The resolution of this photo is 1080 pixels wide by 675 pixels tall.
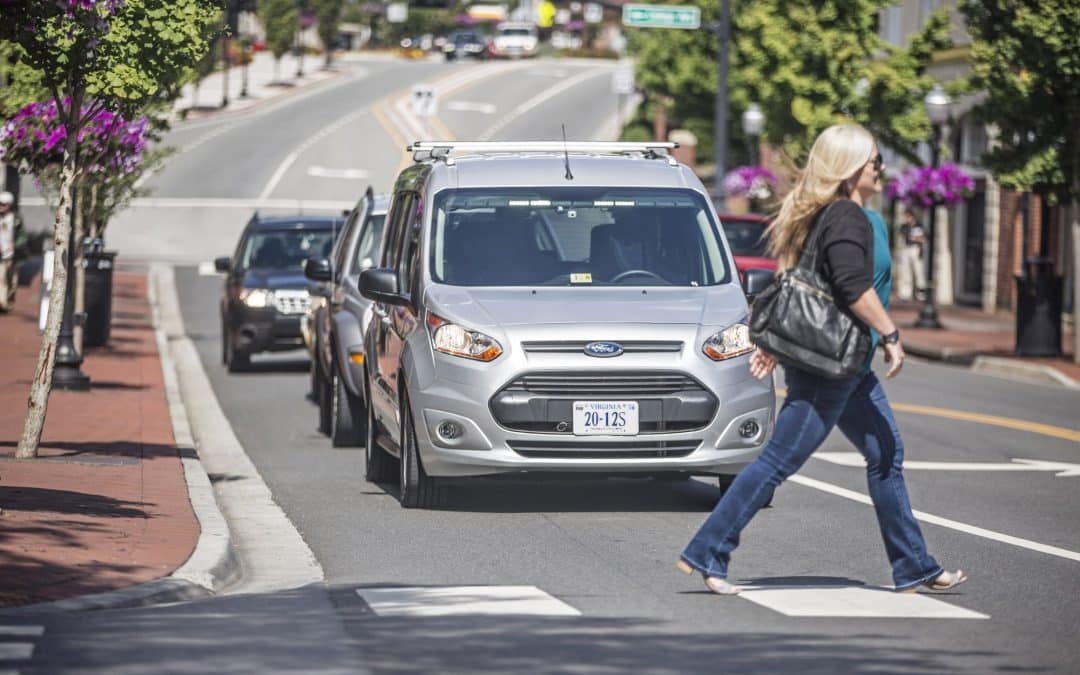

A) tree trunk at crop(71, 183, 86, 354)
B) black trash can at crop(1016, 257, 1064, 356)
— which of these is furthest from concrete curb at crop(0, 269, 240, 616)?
black trash can at crop(1016, 257, 1064, 356)

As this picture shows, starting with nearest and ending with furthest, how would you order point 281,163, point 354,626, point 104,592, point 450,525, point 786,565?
point 354,626 → point 104,592 → point 786,565 → point 450,525 → point 281,163

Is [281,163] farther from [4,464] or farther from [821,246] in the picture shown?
[821,246]

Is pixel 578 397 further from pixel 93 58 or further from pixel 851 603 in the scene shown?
pixel 93 58

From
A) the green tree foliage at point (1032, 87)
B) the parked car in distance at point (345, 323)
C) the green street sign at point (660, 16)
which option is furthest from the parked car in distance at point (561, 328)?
the green street sign at point (660, 16)

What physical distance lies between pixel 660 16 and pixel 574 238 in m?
27.3

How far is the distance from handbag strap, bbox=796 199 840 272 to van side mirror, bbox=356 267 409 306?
407 centimetres

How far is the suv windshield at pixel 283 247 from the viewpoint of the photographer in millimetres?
23688

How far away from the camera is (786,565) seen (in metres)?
9.65

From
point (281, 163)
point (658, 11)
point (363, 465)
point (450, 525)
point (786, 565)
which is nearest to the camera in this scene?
point (786, 565)

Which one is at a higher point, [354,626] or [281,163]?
[354,626]

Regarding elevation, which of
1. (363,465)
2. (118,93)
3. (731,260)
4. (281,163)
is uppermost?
(118,93)

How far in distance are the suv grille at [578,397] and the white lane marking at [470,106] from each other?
228 feet

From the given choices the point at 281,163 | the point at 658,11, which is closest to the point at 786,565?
the point at 658,11

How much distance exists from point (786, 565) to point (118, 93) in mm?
5336
